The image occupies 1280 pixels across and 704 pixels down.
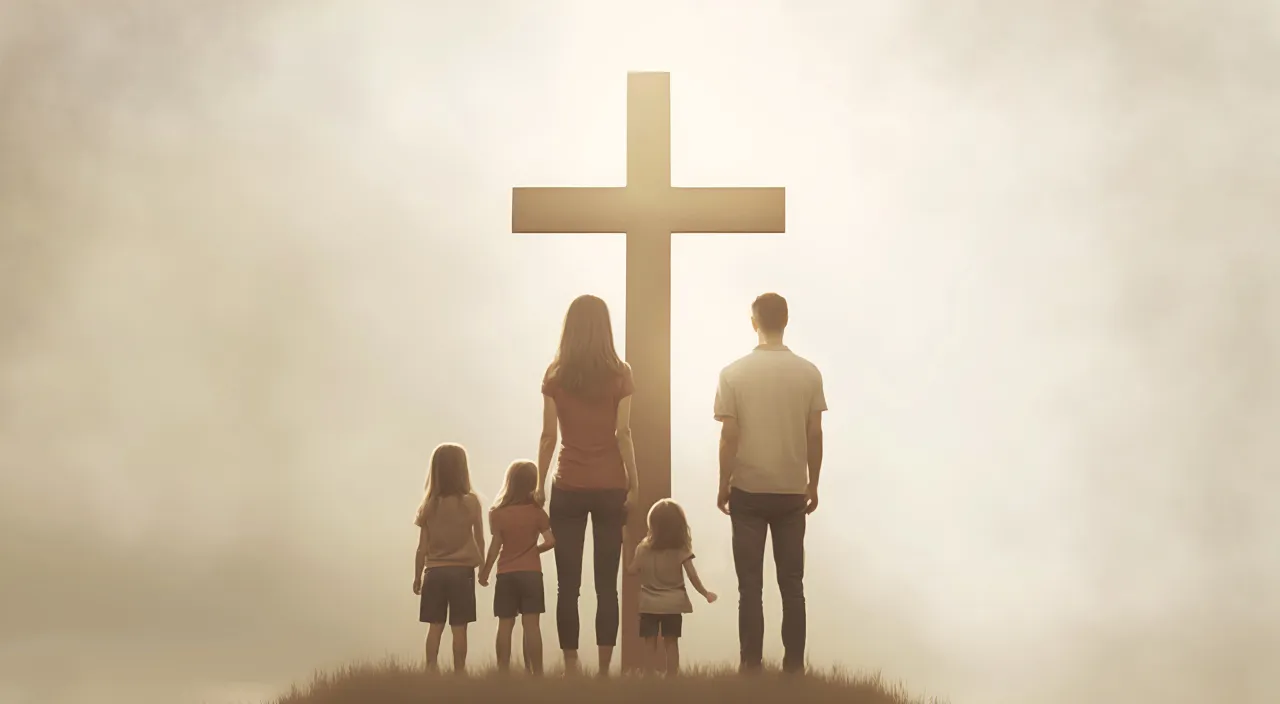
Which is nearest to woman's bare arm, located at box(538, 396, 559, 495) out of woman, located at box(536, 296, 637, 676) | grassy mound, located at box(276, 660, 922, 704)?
woman, located at box(536, 296, 637, 676)

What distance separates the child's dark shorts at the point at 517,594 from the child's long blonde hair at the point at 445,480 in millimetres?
569

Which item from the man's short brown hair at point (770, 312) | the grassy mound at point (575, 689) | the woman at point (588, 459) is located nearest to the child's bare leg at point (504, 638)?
the woman at point (588, 459)

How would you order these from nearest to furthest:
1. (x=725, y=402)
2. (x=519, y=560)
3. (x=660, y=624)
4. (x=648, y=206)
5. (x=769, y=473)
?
(x=769, y=473) < (x=725, y=402) < (x=519, y=560) < (x=660, y=624) < (x=648, y=206)

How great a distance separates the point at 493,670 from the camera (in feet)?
22.2

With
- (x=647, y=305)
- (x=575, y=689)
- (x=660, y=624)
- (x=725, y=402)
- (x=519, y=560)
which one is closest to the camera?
(x=575, y=689)

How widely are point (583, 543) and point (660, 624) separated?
0.80m

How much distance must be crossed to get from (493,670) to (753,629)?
4.75 feet

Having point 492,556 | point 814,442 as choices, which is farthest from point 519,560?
point 814,442

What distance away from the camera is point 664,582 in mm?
7465

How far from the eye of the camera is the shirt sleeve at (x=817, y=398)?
7078 millimetres

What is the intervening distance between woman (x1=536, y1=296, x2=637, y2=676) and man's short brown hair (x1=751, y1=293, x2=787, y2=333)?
32.2 inches

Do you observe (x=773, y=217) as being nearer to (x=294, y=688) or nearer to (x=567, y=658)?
(x=567, y=658)

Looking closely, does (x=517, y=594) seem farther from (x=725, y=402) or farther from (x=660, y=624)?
(x=725, y=402)

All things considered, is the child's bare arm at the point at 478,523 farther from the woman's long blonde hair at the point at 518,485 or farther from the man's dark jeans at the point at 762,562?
the man's dark jeans at the point at 762,562
